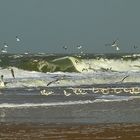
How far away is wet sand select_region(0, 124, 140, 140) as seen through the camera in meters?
16.7

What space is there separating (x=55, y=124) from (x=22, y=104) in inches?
308

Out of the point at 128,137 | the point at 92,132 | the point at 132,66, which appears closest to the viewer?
the point at 128,137

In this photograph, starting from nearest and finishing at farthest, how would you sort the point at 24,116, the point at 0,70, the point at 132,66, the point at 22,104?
1. the point at 24,116
2. the point at 22,104
3. the point at 0,70
4. the point at 132,66

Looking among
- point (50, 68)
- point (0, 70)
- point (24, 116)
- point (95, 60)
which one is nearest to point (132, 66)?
point (95, 60)

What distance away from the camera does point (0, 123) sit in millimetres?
20109

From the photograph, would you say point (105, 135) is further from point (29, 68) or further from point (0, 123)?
point (29, 68)

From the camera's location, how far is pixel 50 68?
235 feet

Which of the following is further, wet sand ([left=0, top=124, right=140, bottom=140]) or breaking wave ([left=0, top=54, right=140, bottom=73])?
breaking wave ([left=0, top=54, right=140, bottom=73])

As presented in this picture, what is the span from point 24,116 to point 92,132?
5.18m

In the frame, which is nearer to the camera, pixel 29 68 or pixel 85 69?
pixel 29 68

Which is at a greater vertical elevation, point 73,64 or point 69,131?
point 69,131

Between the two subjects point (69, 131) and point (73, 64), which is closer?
point (69, 131)

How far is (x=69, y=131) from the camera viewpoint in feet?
58.9

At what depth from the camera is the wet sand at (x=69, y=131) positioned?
54.9ft
